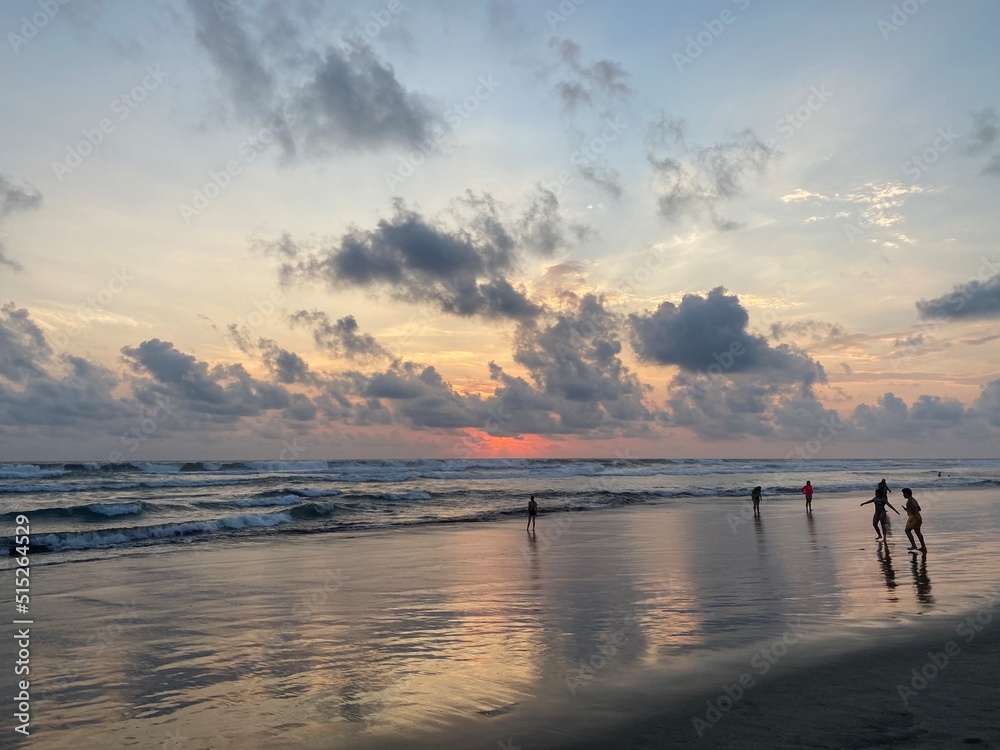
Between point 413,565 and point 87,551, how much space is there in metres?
14.2

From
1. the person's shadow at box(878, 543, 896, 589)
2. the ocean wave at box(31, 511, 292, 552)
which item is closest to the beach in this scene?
the person's shadow at box(878, 543, 896, 589)

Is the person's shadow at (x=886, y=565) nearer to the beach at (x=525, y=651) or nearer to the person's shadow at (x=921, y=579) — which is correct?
the beach at (x=525, y=651)

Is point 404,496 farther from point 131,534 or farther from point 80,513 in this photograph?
point 131,534

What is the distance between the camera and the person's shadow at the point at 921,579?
45.5 ft

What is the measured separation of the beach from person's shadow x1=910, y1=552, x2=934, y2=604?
0.11 meters

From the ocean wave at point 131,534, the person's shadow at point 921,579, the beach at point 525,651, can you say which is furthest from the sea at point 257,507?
the person's shadow at point 921,579

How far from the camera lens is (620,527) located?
1265 inches

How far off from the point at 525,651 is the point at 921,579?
35.6ft

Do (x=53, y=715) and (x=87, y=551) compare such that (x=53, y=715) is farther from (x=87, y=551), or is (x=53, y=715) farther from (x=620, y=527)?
(x=620, y=527)

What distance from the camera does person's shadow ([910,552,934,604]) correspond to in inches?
546

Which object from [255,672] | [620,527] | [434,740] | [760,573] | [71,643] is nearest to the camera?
[434,740]

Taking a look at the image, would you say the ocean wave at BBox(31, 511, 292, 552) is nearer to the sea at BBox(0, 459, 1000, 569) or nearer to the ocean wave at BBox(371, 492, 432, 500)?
the sea at BBox(0, 459, 1000, 569)

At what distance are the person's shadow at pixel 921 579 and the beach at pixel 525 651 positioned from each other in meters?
0.11

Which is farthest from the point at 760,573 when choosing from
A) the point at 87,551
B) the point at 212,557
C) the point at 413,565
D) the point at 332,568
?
the point at 87,551
